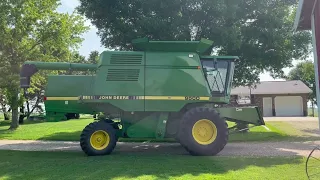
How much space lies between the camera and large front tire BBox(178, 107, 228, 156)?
9727 millimetres

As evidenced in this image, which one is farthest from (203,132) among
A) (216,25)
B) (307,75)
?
(307,75)

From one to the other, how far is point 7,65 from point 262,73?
14819 mm

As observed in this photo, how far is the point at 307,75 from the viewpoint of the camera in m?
35.9

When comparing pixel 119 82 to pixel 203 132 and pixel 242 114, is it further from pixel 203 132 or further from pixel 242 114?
pixel 242 114

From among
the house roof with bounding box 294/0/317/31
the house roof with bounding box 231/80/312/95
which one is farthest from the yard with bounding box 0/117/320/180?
the house roof with bounding box 231/80/312/95

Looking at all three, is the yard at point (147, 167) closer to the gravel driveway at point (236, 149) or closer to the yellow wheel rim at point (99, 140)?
the yellow wheel rim at point (99, 140)

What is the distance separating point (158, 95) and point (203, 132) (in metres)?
1.73

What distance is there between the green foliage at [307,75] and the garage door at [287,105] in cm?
304

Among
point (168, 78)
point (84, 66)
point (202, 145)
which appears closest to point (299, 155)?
point (202, 145)

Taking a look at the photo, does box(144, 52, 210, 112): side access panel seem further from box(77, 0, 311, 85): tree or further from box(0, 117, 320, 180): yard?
box(77, 0, 311, 85): tree

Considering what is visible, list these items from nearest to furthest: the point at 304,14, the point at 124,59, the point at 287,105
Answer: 1. the point at 304,14
2. the point at 124,59
3. the point at 287,105

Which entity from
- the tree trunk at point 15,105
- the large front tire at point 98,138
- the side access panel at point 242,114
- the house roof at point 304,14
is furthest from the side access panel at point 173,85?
the tree trunk at point 15,105

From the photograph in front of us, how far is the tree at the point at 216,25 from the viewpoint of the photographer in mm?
12922

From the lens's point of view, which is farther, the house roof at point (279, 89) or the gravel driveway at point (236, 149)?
the house roof at point (279, 89)
